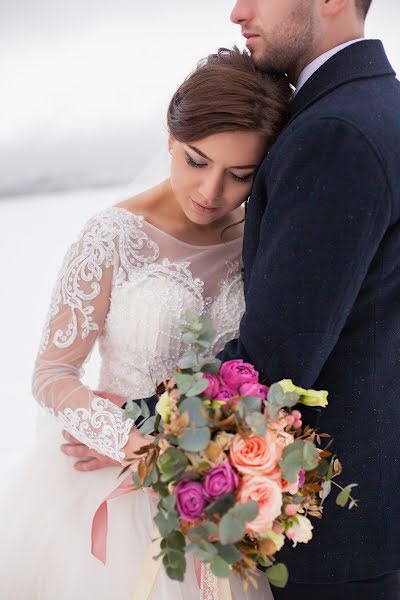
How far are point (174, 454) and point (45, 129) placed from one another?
6.23 meters

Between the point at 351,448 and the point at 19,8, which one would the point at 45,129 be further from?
the point at 351,448

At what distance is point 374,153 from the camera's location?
4.90 ft

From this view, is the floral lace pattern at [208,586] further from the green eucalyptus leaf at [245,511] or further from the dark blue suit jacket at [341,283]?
the green eucalyptus leaf at [245,511]

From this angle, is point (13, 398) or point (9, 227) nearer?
point (13, 398)

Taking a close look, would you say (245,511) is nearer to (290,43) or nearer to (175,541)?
(175,541)

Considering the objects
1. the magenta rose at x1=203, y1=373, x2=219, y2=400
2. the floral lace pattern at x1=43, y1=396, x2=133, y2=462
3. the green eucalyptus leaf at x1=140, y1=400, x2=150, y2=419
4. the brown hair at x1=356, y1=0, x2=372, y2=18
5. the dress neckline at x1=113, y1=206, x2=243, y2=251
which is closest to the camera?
the magenta rose at x1=203, y1=373, x2=219, y2=400

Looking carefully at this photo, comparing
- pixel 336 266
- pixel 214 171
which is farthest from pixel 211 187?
pixel 336 266

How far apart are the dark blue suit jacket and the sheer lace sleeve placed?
353 millimetres

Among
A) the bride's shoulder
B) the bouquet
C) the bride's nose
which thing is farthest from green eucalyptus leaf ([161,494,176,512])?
the bride's shoulder

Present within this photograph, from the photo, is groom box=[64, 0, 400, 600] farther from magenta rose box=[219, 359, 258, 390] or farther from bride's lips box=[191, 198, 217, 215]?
bride's lips box=[191, 198, 217, 215]

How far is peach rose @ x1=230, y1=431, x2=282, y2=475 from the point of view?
4.64ft

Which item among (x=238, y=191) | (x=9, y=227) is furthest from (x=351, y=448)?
(x=9, y=227)

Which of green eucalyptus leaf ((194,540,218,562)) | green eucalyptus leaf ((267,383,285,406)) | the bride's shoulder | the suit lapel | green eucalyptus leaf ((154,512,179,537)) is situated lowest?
green eucalyptus leaf ((194,540,218,562))

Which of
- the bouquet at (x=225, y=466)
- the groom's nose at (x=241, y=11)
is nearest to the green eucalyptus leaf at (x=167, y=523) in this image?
the bouquet at (x=225, y=466)
